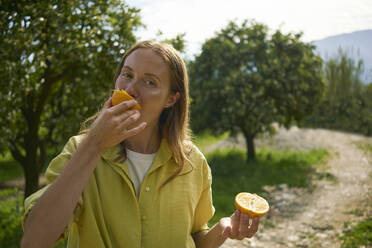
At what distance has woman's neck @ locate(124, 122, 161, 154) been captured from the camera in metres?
2.20

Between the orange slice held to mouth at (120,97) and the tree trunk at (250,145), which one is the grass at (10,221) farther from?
the tree trunk at (250,145)

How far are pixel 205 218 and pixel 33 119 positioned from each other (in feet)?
15.8

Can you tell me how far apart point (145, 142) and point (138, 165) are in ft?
0.58

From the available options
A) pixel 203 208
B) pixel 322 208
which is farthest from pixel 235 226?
pixel 322 208

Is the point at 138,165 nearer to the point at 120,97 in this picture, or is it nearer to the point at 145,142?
the point at 145,142

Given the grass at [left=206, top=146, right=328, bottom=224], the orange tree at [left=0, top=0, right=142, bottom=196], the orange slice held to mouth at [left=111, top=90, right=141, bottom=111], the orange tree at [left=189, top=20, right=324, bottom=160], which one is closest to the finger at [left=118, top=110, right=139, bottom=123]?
the orange slice held to mouth at [left=111, top=90, right=141, bottom=111]

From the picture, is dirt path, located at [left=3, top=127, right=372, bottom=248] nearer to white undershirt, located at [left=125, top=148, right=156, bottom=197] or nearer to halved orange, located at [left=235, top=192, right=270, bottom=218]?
halved orange, located at [left=235, top=192, right=270, bottom=218]

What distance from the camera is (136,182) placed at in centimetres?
207

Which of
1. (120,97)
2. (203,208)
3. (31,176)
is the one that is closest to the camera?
(120,97)

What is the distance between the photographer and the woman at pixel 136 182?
154 cm

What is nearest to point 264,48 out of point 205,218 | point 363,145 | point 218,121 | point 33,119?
point 218,121

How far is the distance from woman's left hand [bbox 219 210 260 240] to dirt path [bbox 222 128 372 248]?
3.64 meters

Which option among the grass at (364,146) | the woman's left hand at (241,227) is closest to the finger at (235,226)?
the woman's left hand at (241,227)

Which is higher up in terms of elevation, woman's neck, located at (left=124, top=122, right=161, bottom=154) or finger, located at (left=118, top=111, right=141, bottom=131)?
finger, located at (left=118, top=111, right=141, bottom=131)
